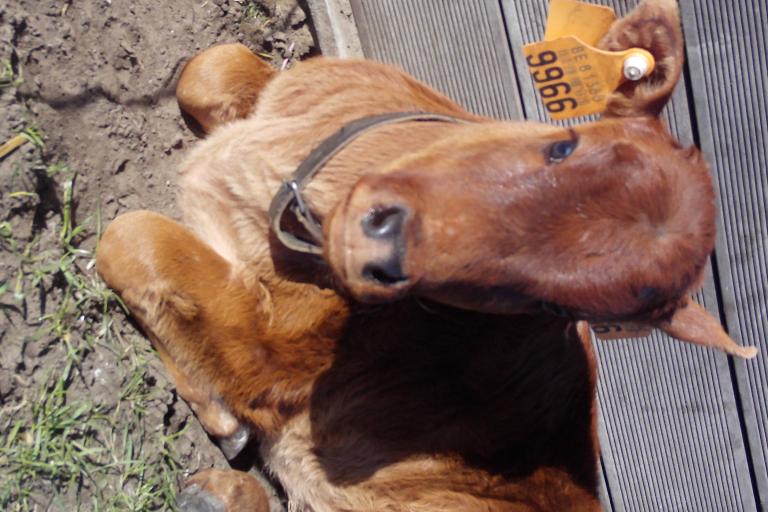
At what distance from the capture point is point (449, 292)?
7.27 ft

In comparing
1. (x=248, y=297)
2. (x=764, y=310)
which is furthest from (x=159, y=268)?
(x=764, y=310)

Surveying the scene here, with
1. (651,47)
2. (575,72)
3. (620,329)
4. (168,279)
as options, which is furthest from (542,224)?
(168,279)

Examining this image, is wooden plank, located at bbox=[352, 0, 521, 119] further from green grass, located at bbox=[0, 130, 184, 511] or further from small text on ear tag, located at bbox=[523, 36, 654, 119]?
green grass, located at bbox=[0, 130, 184, 511]

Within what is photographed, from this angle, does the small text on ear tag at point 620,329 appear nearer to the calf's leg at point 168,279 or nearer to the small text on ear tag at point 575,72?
the small text on ear tag at point 575,72

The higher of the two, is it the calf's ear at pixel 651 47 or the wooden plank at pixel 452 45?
the calf's ear at pixel 651 47

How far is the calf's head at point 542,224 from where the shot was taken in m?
2.00

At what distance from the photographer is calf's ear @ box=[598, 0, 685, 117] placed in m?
2.55

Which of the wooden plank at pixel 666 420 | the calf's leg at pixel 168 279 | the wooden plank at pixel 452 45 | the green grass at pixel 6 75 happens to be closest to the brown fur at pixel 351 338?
the calf's leg at pixel 168 279

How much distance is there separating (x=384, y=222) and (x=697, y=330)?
130cm

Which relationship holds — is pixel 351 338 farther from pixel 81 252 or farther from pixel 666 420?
pixel 666 420

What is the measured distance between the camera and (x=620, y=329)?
8.48ft

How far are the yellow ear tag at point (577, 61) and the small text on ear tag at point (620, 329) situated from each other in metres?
0.72

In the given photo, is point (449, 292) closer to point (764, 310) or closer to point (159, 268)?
point (159, 268)

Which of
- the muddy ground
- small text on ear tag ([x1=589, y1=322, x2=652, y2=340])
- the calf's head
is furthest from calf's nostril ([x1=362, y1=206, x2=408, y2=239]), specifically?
the muddy ground
